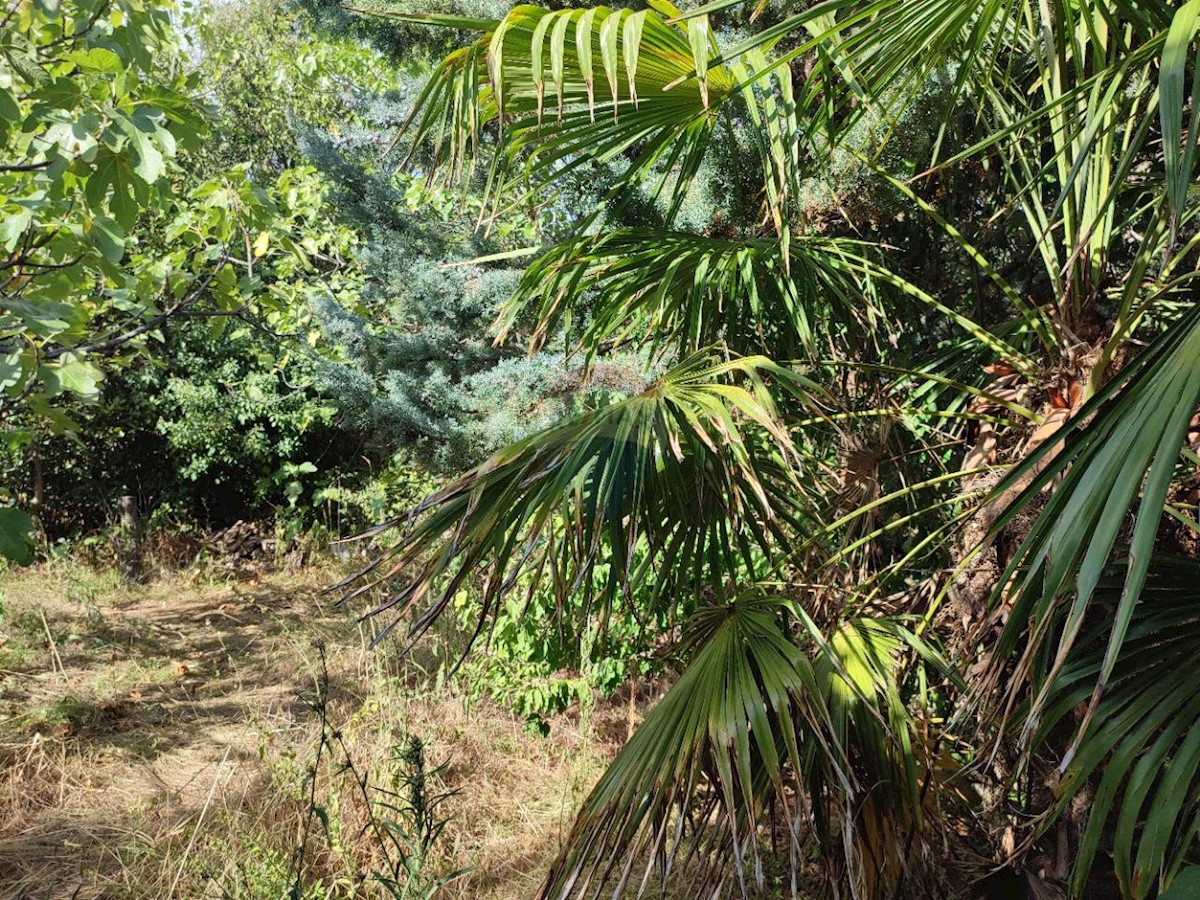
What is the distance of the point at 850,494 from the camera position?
2727 mm

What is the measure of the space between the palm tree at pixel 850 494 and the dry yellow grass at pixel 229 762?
893 mm

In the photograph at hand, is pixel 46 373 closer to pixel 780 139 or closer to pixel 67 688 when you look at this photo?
pixel 780 139

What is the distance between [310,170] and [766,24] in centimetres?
315

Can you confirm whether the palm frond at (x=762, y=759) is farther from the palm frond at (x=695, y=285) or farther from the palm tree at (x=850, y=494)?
the palm frond at (x=695, y=285)

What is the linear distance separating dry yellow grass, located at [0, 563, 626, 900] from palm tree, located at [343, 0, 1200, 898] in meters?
0.89

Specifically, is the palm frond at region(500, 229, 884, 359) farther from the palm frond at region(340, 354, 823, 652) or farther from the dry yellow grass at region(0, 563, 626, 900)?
the dry yellow grass at region(0, 563, 626, 900)

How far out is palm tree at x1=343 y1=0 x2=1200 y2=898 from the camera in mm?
1369

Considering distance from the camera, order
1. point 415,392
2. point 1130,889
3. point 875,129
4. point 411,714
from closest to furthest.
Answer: point 1130,889 < point 875,129 < point 411,714 < point 415,392

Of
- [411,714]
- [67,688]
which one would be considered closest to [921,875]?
[411,714]

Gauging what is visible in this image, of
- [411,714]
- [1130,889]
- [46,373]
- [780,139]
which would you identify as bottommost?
[411,714]

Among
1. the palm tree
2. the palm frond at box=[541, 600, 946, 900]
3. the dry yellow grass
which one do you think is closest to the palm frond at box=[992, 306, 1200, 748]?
the palm tree

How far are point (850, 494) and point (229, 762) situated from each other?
8.69ft

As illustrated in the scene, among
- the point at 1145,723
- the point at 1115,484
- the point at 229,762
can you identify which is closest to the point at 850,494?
the point at 1145,723

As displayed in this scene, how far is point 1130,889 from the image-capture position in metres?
1.41
